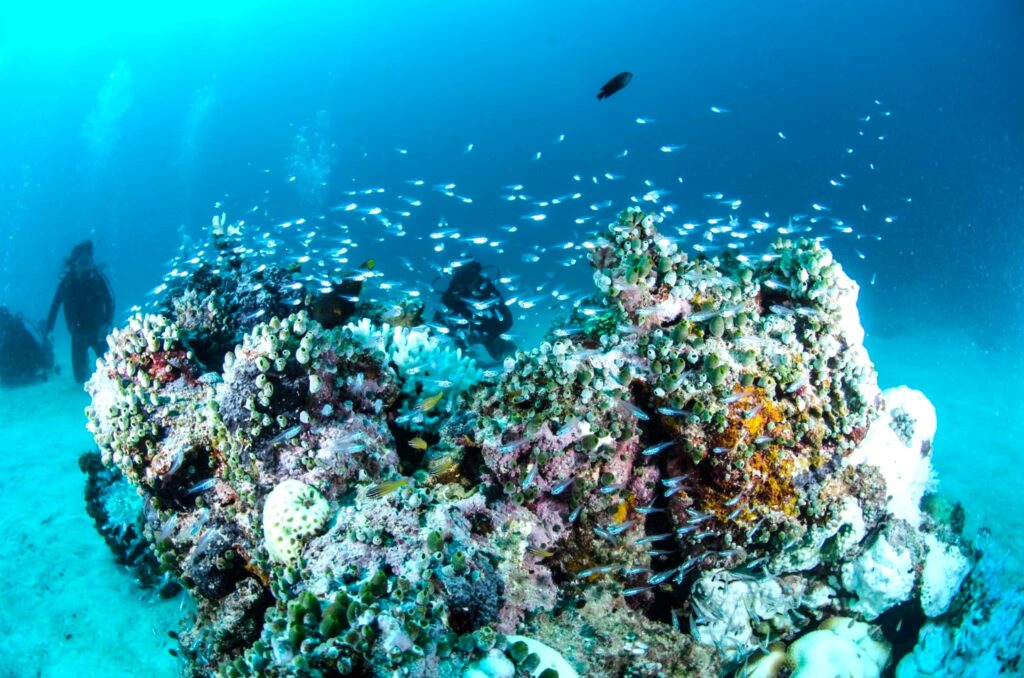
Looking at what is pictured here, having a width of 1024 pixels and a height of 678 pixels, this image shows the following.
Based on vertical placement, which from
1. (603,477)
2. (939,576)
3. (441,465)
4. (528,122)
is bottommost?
(441,465)

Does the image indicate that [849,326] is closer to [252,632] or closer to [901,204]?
[252,632]

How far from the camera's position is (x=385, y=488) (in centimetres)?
427

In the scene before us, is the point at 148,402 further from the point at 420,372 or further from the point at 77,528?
the point at 77,528

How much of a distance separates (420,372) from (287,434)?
1.73 m

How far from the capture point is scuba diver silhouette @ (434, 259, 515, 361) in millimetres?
12906

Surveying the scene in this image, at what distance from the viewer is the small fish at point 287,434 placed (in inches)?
190

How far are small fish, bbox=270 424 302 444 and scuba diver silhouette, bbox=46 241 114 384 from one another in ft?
54.8

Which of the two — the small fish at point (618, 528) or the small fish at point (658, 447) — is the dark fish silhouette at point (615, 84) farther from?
the small fish at point (618, 528)

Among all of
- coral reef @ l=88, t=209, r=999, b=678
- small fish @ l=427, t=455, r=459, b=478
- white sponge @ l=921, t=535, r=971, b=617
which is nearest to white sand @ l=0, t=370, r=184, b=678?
coral reef @ l=88, t=209, r=999, b=678

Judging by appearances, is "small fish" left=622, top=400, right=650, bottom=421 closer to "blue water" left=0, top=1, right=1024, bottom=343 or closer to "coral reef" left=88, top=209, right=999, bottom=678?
"coral reef" left=88, top=209, right=999, bottom=678

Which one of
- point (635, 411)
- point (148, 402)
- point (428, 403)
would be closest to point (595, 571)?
point (635, 411)

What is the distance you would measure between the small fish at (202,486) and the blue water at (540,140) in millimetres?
7181

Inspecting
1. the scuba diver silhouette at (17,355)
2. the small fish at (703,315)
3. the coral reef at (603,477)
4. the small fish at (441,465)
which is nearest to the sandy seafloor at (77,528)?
the scuba diver silhouette at (17,355)

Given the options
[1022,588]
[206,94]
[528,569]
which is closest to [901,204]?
[1022,588]
